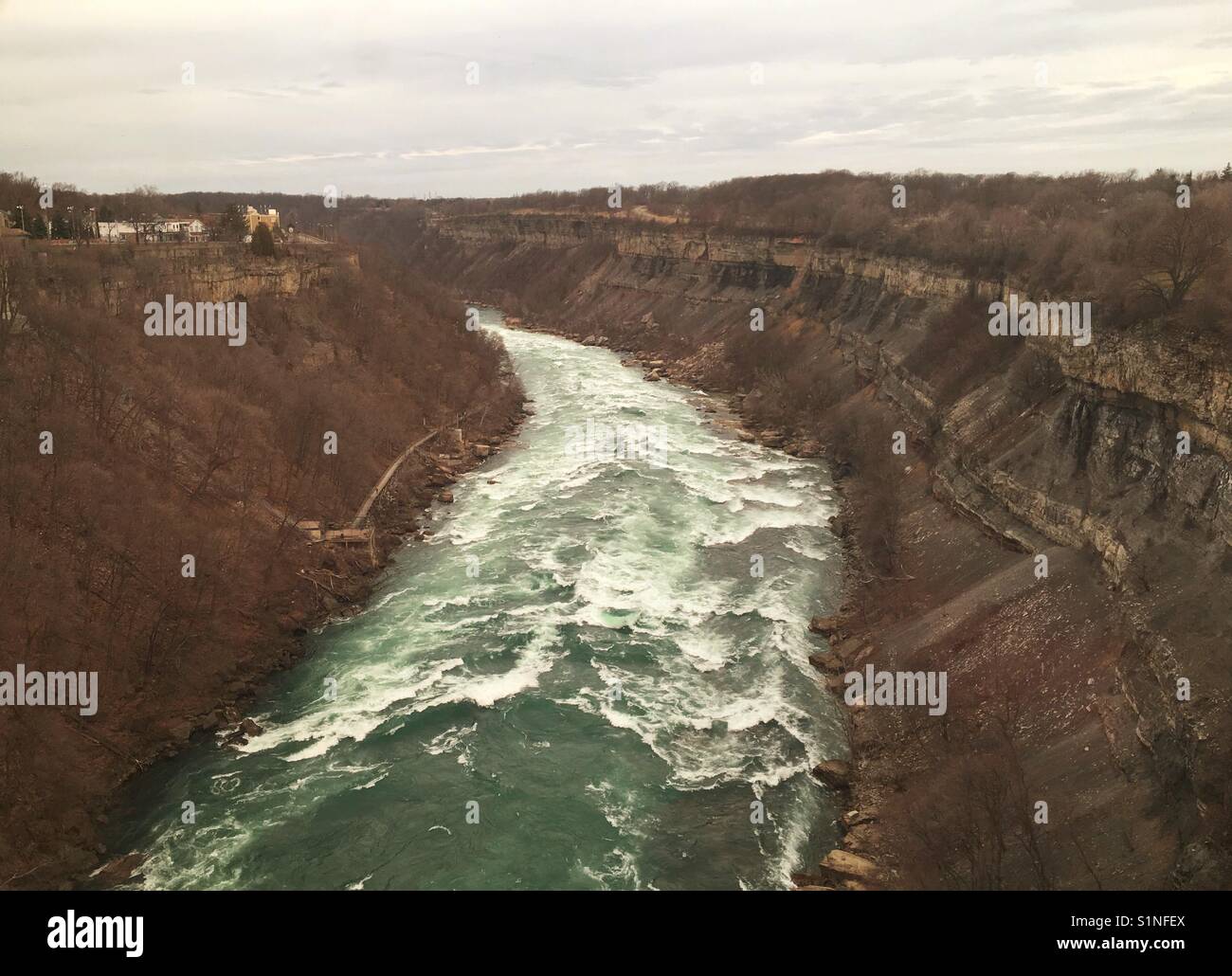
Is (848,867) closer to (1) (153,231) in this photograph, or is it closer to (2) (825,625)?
(2) (825,625)

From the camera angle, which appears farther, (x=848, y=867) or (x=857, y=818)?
(x=857, y=818)

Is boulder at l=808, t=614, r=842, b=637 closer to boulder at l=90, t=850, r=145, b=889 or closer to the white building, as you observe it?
boulder at l=90, t=850, r=145, b=889

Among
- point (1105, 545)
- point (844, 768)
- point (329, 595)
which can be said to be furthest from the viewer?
point (329, 595)

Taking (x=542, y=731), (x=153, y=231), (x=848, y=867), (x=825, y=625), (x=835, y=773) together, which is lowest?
(x=848, y=867)

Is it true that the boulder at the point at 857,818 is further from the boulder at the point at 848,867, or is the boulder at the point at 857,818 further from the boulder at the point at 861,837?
the boulder at the point at 848,867

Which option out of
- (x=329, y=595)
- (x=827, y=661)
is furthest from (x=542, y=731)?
(x=329, y=595)

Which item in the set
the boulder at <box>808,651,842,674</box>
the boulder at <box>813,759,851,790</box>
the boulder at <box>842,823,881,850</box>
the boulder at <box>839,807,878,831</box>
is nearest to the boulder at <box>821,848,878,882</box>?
the boulder at <box>842,823,881,850</box>

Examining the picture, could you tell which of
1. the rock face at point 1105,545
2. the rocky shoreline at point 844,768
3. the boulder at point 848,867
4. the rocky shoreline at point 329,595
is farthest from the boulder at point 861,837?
the rocky shoreline at point 329,595

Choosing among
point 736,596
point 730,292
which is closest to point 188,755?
point 736,596
